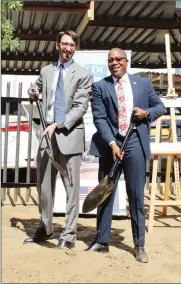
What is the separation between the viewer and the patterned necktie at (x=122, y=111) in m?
4.72

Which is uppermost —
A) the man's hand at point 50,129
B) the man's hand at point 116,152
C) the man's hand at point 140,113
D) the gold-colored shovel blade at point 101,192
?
the man's hand at point 140,113

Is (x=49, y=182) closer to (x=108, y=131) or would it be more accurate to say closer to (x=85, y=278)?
(x=108, y=131)

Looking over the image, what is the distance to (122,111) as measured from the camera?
4723mm

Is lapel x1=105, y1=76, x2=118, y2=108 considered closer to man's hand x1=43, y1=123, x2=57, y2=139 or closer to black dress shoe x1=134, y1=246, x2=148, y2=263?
man's hand x1=43, y1=123, x2=57, y2=139

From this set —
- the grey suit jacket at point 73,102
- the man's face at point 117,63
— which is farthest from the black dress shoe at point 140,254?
the man's face at point 117,63

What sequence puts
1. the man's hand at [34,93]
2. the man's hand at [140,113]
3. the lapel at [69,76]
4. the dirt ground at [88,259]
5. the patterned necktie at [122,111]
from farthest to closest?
the man's hand at [34,93]
the lapel at [69,76]
the patterned necktie at [122,111]
the man's hand at [140,113]
the dirt ground at [88,259]

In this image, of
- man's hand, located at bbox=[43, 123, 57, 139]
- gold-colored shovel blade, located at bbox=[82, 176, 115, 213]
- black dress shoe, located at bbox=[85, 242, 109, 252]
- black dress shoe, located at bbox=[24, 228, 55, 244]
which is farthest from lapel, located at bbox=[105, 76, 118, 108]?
black dress shoe, located at bbox=[24, 228, 55, 244]

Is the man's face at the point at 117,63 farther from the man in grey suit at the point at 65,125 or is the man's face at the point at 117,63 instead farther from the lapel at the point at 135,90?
the man in grey suit at the point at 65,125

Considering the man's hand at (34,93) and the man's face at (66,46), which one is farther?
the man's hand at (34,93)

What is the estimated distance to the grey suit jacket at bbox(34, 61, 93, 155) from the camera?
16.0 ft

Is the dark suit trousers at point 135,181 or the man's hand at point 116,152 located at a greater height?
the man's hand at point 116,152

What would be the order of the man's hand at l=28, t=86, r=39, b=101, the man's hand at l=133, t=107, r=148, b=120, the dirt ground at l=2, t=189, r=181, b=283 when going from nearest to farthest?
the dirt ground at l=2, t=189, r=181, b=283 < the man's hand at l=133, t=107, r=148, b=120 < the man's hand at l=28, t=86, r=39, b=101

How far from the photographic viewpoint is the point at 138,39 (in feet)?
40.2

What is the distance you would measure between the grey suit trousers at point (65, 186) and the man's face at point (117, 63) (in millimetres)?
836
